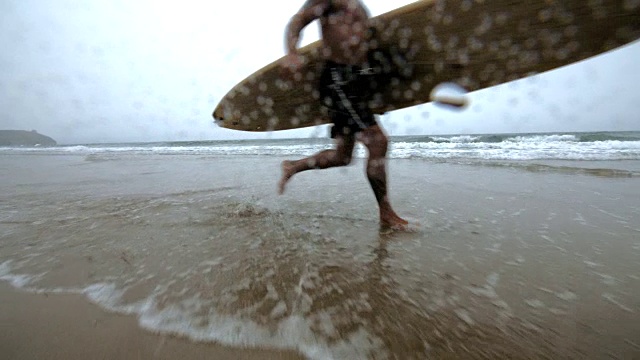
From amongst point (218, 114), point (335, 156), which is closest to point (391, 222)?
point (335, 156)

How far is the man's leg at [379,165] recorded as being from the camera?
1.97 metres

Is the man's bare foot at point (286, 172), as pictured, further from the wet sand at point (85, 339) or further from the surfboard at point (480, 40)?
the wet sand at point (85, 339)

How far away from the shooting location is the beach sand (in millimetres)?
875

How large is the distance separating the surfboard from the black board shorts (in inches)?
7.0

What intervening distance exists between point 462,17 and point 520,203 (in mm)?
1579

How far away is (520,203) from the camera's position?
2.66 meters

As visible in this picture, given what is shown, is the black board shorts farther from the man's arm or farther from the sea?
the sea

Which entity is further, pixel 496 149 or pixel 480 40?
pixel 496 149

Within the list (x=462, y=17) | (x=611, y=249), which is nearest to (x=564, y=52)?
(x=462, y=17)

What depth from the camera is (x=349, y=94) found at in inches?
77.2

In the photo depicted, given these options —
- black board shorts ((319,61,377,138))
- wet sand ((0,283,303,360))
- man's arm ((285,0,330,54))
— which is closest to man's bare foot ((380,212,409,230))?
black board shorts ((319,61,377,138))

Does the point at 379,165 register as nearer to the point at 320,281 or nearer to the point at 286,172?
the point at 286,172

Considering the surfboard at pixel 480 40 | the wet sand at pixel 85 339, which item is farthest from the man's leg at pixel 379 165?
the wet sand at pixel 85 339

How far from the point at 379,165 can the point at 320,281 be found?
3.09ft
